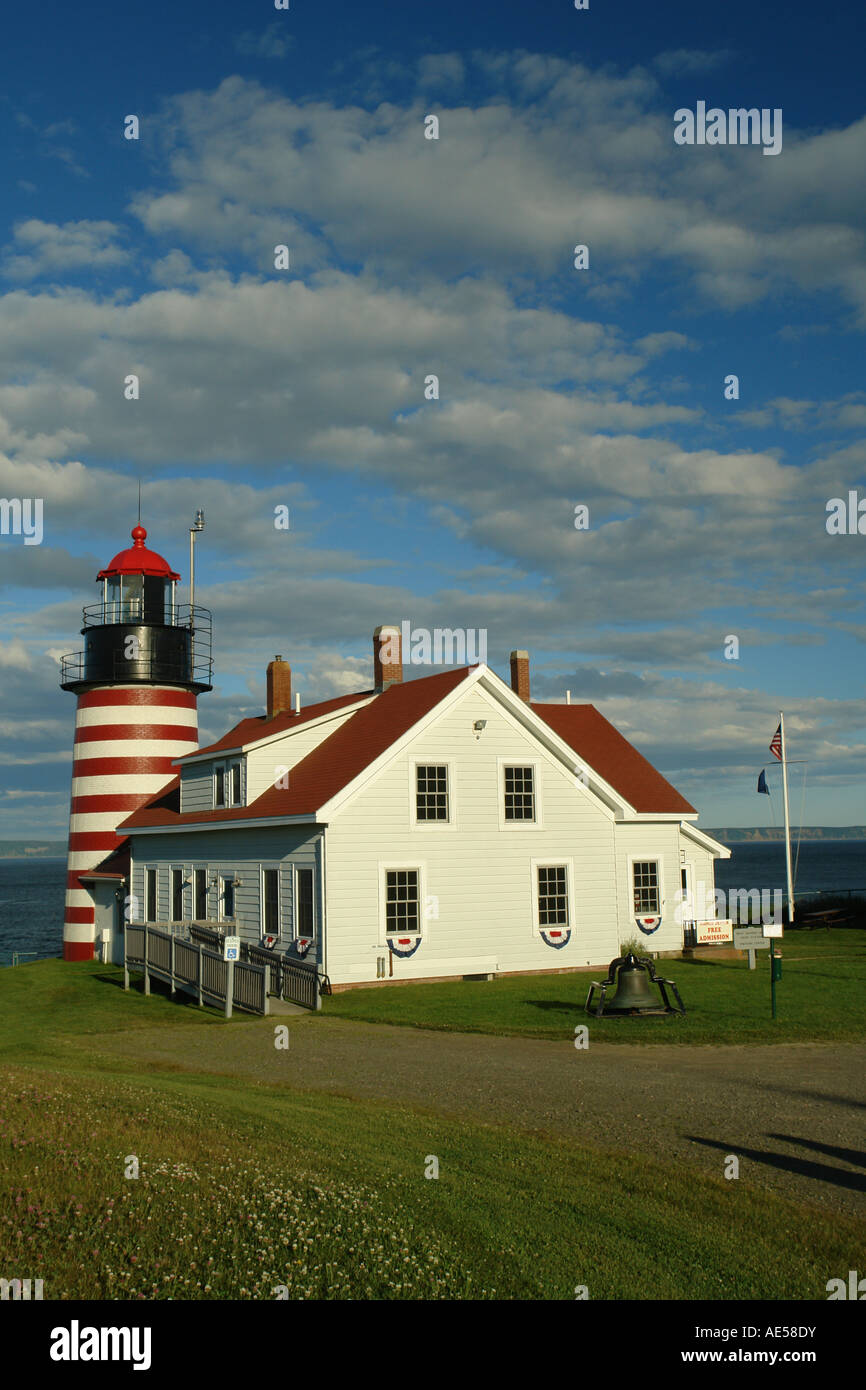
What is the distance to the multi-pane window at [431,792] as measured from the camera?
2834 centimetres

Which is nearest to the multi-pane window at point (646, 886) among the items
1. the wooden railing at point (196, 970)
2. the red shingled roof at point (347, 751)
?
the red shingled roof at point (347, 751)

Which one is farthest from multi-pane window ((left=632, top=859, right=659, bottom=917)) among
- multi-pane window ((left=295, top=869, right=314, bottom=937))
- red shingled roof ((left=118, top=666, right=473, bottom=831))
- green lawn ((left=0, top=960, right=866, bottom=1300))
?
green lawn ((left=0, top=960, right=866, bottom=1300))

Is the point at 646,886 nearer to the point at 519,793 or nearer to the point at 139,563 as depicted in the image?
the point at 519,793

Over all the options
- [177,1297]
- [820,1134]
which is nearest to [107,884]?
[820,1134]

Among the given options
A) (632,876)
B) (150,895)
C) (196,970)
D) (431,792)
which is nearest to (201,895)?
(150,895)

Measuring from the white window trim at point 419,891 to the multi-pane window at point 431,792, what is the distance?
1.23 m

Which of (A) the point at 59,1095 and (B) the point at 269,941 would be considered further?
(B) the point at 269,941

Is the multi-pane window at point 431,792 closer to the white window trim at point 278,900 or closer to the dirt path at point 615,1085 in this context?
the white window trim at point 278,900

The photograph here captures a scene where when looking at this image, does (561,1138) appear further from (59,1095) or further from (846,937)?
(846,937)

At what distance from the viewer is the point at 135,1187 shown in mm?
8383

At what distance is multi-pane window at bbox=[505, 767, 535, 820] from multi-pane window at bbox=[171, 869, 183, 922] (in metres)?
11.3

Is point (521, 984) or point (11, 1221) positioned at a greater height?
point (11, 1221)

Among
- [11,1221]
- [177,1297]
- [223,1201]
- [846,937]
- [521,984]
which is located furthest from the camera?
[846,937]
